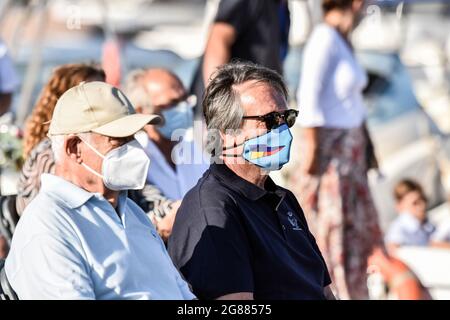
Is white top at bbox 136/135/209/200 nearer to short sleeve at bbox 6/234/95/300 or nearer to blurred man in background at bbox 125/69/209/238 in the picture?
blurred man in background at bbox 125/69/209/238

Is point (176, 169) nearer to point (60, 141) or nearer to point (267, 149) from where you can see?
point (267, 149)

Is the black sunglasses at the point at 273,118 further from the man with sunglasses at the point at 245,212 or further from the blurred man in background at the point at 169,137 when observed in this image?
the blurred man in background at the point at 169,137

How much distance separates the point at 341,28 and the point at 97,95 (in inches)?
127

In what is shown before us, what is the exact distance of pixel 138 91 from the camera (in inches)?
234

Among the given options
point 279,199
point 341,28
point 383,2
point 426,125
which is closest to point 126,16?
point 426,125

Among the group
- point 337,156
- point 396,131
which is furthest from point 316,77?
point 396,131

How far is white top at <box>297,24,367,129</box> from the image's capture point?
6750mm

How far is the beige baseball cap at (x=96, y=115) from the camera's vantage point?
389cm

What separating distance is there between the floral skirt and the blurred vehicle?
4034 millimetres

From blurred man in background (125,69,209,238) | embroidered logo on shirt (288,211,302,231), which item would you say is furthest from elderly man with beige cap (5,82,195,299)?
blurred man in background (125,69,209,238)

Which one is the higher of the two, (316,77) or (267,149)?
(316,77)

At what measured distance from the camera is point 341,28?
274 inches

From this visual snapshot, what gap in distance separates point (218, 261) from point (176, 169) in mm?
1793

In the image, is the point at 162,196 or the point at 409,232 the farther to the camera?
the point at 409,232
